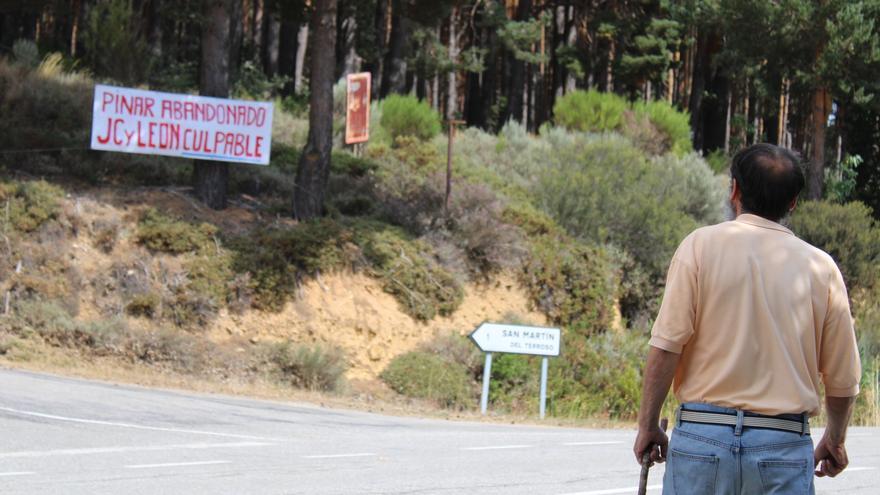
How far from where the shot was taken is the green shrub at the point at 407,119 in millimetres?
34062

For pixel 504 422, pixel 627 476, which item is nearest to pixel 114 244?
pixel 504 422

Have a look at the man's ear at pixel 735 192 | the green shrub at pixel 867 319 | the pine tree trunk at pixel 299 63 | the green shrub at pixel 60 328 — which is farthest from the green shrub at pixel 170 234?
the pine tree trunk at pixel 299 63

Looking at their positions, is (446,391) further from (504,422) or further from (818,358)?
(818,358)

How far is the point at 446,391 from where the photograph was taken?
73.9ft

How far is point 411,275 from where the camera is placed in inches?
1005

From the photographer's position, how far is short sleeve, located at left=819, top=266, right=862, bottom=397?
4359mm

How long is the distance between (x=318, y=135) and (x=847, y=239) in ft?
51.4

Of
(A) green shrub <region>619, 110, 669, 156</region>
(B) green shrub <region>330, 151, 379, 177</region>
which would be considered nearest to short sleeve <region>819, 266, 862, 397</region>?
(B) green shrub <region>330, 151, 379, 177</region>

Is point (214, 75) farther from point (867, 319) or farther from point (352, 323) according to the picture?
point (867, 319)

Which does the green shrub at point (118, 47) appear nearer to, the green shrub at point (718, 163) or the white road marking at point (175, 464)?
the green shrub at point (718, 163)

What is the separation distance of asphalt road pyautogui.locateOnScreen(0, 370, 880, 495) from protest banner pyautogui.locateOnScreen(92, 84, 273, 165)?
773 centimetres

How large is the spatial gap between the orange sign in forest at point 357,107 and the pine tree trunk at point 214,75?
3.36m

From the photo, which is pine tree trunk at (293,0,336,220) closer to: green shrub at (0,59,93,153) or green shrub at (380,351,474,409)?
green shrub at (380,351,474,409)

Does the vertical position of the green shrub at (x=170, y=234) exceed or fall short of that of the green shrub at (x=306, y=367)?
it exceeds it
